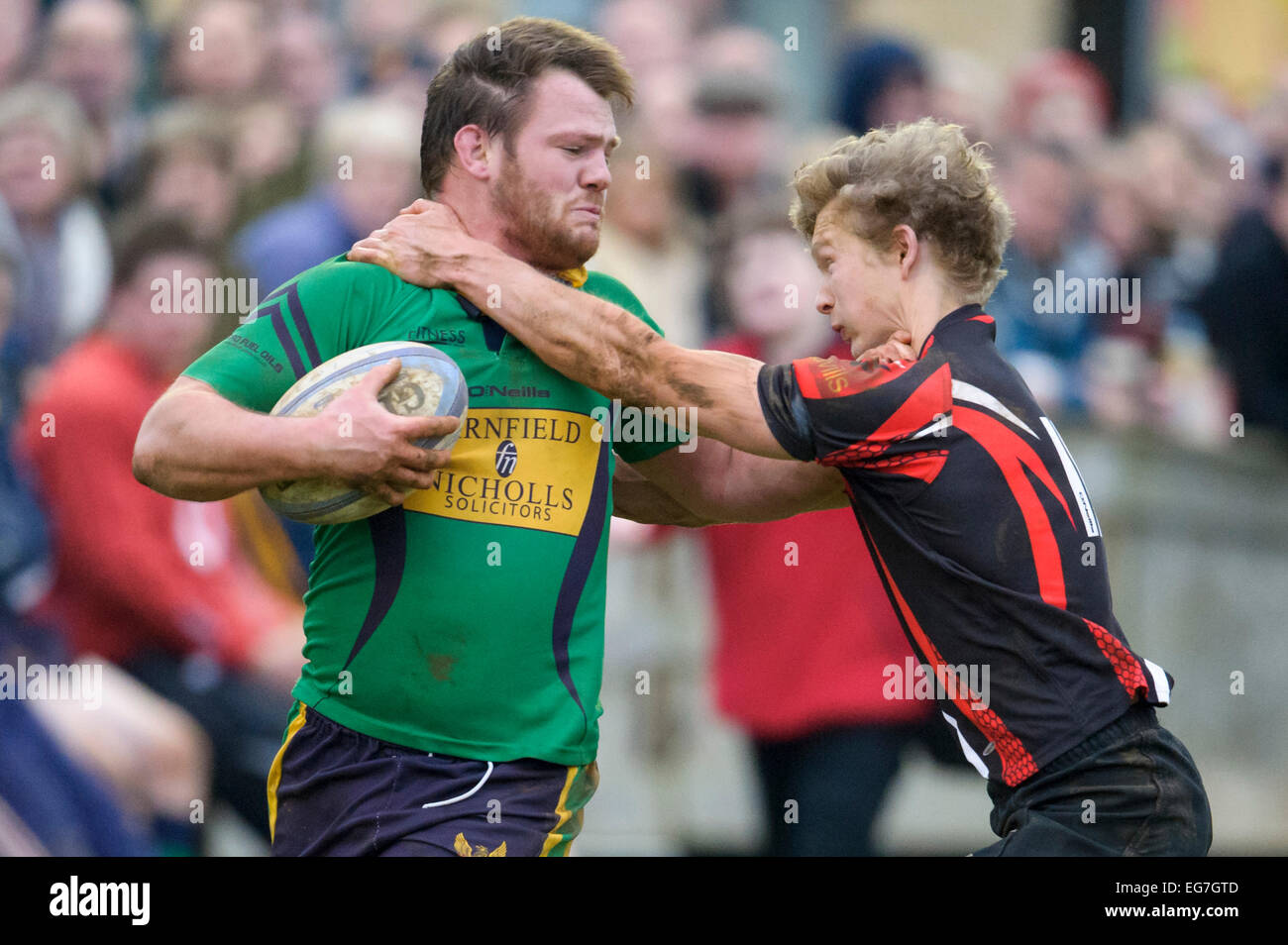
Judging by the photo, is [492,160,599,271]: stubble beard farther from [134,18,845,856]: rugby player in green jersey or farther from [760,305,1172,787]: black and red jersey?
[760,305,1172,787]: black and red jersey

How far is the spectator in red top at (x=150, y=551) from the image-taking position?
7043mm

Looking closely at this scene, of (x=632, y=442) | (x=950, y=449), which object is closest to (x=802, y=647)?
(x=632, y=442)

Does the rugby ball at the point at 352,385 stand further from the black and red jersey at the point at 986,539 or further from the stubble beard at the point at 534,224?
the black and red jersey at the point at 986,539

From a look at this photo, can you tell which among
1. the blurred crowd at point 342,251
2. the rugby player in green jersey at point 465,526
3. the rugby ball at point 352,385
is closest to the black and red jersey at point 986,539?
the rugby player in green jersey at point 465,526

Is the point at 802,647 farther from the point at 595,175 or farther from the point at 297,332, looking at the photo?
the point at 297,332

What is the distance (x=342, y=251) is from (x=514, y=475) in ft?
13.4

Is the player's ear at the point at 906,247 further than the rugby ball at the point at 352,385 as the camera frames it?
Yes

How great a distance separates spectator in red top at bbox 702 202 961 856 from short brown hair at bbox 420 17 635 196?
275cm

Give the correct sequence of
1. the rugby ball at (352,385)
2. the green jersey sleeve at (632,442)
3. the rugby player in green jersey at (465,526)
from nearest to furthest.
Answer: the rugby ball at (352,385)
the rugby player in green jersey at (465,526)
the green jersey sleeve at (632,442)

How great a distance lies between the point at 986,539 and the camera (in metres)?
3.89

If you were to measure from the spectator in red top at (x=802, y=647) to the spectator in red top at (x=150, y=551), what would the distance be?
2027 millimetres

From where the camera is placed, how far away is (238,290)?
749 centimetres

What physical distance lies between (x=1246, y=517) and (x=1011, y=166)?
7.62 ft
